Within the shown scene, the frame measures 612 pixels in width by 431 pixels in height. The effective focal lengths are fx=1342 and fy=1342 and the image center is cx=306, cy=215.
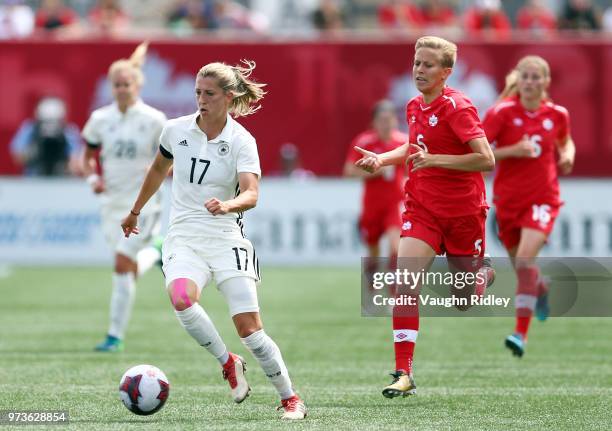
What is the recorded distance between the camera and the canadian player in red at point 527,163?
1150 centimetres

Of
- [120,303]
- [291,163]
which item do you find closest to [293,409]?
[120,303]

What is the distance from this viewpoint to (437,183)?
30.0 feet

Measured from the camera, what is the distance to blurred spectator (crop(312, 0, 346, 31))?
24391 millimetres

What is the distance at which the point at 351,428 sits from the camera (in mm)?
7641

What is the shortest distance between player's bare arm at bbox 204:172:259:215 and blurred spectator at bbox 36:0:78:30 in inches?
677

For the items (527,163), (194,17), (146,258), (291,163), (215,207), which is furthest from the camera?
(194,17)

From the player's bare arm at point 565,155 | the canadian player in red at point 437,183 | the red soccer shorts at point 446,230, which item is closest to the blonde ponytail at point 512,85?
the player's bare arm at point 565,155

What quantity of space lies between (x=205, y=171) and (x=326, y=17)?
1664cm

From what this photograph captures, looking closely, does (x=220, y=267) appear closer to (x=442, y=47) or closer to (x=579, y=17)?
(x=442, y=47)

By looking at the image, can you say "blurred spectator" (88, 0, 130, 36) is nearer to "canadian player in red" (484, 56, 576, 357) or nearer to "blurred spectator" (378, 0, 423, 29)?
"blurred spectator" (378, 0, 423, 29)

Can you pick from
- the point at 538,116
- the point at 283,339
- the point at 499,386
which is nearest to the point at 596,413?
the point at 499,386

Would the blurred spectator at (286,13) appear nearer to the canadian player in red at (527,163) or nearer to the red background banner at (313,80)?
the red background banner at (313,80)

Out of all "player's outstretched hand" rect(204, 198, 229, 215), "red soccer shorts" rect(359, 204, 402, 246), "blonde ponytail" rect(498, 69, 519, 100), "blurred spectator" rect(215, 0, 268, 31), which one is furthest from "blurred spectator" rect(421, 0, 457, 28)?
"player's outstretched hand" rect(204, 198, 229, 215)

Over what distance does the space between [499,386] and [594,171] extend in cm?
1535
